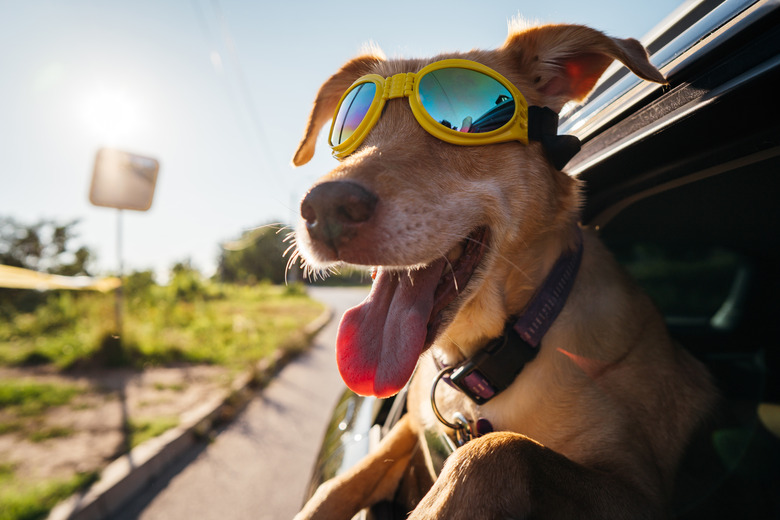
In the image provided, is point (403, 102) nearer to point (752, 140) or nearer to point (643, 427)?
point (752, 140)

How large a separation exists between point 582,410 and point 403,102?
1459 millimetres

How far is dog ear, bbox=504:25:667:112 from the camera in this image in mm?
1738

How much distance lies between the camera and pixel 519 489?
1053mm

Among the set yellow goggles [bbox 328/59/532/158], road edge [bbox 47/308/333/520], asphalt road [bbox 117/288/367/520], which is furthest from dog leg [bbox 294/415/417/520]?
road edge [bbox 47/308/333/520]

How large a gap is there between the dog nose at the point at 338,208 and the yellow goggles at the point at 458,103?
1.90ft

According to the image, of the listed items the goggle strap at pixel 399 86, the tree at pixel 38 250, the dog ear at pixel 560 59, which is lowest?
the tree at pixel 38 250

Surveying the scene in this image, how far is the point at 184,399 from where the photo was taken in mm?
5426

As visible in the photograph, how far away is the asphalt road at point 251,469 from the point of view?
10.7 ft

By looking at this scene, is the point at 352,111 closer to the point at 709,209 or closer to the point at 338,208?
the point at 338,208

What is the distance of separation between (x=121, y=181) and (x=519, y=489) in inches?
281

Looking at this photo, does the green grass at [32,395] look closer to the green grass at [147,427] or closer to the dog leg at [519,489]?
the green grass at [147,427]

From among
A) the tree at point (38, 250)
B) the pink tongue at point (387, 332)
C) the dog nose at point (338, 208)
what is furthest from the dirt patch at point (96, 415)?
the tree at point (38, 250)

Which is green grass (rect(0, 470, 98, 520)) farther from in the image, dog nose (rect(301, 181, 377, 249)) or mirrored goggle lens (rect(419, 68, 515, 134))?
mirrored goggle lens (rect(419, 68, 515, 134))

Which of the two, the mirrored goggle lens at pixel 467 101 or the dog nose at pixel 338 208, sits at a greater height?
the mirrored goggle lens at pixel 467 101
